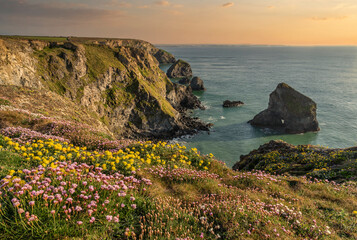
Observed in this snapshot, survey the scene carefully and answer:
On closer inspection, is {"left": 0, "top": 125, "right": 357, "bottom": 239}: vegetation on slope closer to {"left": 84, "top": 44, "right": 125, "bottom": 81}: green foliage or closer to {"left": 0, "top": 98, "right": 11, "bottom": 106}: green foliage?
{"left": 0, "top": 98, "right": 11, "bottom": 106}: green foliage

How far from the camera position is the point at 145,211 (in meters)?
6.13

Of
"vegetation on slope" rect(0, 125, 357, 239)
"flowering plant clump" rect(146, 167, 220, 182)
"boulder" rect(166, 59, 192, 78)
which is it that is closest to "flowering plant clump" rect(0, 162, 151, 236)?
"vegetation on slope" rect(0, 125, 357, 239)

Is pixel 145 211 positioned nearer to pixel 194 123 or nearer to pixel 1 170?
pixel 1 170

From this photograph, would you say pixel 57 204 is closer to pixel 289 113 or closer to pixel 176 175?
pixel 176 175

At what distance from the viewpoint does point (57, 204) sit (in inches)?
203

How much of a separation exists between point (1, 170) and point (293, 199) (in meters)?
10.9

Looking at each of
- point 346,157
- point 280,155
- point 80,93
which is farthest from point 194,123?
point 346,157

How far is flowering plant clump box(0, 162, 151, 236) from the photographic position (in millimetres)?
4688

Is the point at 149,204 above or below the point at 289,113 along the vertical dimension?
above

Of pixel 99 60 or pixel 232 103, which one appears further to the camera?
pixel 232 103

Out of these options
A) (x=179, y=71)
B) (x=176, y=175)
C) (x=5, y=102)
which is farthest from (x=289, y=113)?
(x=179, y=71)

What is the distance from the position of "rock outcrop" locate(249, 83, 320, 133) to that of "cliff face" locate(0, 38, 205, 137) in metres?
25.2

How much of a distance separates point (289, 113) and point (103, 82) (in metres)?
65.4

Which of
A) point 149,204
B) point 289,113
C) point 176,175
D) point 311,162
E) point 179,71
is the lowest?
point 289,113
